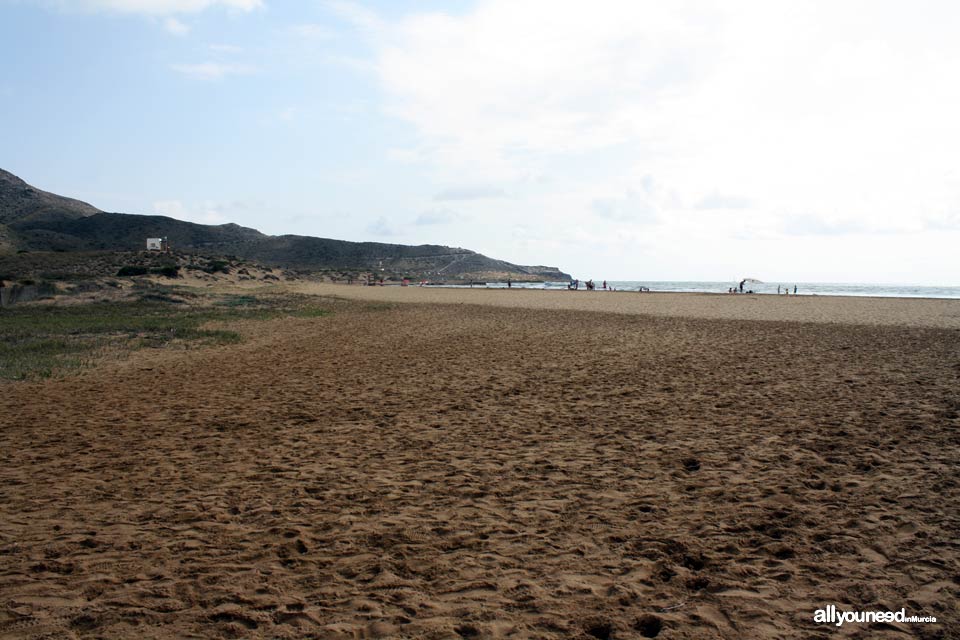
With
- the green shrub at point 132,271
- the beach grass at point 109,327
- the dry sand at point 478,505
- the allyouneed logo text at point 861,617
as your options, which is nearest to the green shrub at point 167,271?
the green shrub at point 132,271

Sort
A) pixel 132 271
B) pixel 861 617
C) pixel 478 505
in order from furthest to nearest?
1. pixel 132 271
2. pixel 478 505
3. pixel 861 617

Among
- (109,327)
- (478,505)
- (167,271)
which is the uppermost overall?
(167,271)

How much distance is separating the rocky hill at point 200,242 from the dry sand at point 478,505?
2997 inches

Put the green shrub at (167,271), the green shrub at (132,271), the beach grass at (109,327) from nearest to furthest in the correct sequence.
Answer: the beach grass at (109,327), the green shrub at (132,271), the green shrub at (167,271)

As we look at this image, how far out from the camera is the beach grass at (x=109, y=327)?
1483 centimetres

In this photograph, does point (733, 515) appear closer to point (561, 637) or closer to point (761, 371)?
point (561, 637)

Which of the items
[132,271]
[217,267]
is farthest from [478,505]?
[217,267]

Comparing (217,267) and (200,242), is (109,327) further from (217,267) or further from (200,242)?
(200,242)

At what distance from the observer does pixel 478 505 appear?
5.98 meters

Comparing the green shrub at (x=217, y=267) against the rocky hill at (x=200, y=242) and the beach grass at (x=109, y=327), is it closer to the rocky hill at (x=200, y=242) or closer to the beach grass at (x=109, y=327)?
the beach grass at (x=109, y=327)

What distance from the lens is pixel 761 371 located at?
1365 centimetres

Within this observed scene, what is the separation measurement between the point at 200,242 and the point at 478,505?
5220 inches

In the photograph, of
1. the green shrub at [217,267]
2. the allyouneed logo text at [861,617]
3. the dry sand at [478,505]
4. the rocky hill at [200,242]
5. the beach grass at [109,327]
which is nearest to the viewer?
the allyouneed logo text at [861,617]

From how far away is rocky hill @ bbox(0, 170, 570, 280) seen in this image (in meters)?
91.2
